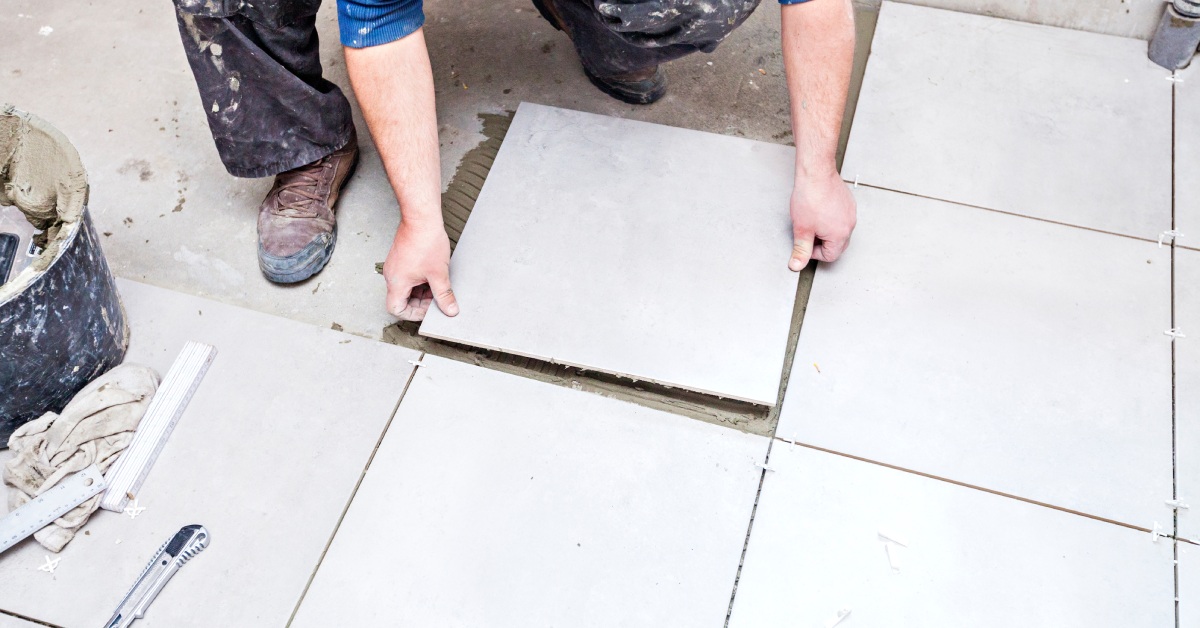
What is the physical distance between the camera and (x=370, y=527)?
162cm

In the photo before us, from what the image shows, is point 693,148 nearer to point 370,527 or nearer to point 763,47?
point 763,47

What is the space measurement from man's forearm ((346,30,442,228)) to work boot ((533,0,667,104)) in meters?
0.57

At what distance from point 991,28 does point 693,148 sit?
3.18 ft

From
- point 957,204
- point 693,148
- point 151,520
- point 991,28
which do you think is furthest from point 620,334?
point 991,28

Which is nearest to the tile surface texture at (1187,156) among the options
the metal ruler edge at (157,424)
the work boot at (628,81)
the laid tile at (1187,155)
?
the laid tile at (1187,155)

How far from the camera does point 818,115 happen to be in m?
1.74

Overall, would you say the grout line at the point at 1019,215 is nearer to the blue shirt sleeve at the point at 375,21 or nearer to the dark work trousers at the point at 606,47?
the dark work trousers at the point at 606,47

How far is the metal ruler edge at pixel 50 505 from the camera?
1576 millimetres

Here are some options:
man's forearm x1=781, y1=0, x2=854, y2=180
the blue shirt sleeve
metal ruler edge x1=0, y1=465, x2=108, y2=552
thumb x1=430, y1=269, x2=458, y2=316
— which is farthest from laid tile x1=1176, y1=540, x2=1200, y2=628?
metal ruler edge x1=0, y1=465, x2=108, y2=552

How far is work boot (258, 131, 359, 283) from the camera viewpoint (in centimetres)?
196

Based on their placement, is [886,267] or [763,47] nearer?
[886,267]

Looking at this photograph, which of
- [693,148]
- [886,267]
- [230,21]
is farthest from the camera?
[693,148]

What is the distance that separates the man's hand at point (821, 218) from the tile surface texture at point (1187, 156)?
2.57 feet

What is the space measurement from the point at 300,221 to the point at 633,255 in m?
0.78
